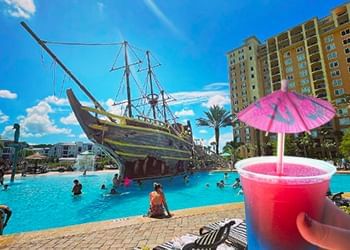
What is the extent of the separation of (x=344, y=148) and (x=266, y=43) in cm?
3504

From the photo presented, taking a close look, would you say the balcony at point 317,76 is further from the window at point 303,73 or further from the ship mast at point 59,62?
the ship mast at point 59,62

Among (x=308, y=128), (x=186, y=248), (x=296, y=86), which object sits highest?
(x=296, y=86)

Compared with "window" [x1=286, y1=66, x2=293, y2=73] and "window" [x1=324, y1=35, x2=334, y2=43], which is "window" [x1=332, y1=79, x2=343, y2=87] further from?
"window" [x1=286, y1=66, x2=293, y2=73]

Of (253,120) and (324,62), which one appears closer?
(253,120)

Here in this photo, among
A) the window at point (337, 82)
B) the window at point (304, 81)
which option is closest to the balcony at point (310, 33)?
the window at point (304, 81)

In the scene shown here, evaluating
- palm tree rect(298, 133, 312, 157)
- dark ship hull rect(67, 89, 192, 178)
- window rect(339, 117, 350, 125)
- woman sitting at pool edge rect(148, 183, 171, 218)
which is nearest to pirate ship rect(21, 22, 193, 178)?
dark ship hull rect(67, 89, 192, 178)

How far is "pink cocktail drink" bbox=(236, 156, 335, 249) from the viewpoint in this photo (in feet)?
3.03

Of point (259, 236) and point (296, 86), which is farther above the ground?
point (296, 86)

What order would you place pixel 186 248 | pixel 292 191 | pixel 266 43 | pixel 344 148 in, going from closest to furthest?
pixel 292 191, pixel 186 248, pixel 344 148, pixel 266 43

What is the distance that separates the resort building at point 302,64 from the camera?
4353 cm

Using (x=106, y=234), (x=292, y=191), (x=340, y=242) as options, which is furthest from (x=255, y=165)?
(x=106, y=234)

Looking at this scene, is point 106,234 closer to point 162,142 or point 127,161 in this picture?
point 127,161

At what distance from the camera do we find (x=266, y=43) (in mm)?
56125

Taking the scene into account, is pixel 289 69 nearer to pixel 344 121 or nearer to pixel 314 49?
pixel 314 49
